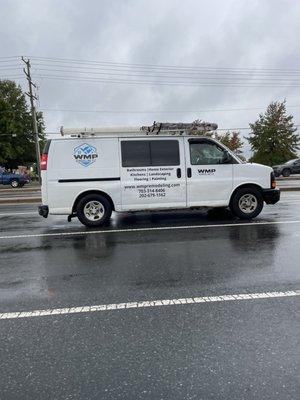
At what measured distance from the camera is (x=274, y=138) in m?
47.2

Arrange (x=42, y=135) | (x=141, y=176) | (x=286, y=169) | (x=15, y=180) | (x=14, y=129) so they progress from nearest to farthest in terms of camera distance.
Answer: (x=141, y=176)
(x=286, y=169)
(x=15, y=180)
(x=14, y=129)
(x=42, y=135)

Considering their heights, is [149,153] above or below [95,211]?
above

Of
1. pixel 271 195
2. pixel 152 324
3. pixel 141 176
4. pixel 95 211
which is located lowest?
pixel 152 324

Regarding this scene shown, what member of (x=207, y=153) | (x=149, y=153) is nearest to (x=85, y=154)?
(x=149, y=153)

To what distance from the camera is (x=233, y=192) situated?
404 inches

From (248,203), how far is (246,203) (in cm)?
5

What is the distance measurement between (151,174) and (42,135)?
58.4 m

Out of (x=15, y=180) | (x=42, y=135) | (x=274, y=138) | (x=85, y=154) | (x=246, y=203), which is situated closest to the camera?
(x=85, y=154)

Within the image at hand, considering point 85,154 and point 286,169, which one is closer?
point 85,154

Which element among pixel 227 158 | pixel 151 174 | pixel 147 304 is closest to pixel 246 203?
pixel 227 158

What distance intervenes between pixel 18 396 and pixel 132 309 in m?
1.72

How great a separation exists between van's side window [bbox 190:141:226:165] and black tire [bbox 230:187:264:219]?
0.90 m

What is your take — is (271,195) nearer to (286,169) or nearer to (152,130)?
(152,130)

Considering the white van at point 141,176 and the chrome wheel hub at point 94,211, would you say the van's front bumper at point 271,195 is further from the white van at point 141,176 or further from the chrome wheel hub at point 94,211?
the chrome wheel hub at point 94,211
